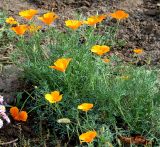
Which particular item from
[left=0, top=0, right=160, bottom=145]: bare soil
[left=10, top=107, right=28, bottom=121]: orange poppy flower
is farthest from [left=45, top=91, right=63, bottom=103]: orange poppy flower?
[left=0, top=0, right=160, bottom=145]: bare soil

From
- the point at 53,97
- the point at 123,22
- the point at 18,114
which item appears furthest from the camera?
the point at 123,22

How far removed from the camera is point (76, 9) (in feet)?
17.0

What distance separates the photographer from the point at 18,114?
3.53 metres

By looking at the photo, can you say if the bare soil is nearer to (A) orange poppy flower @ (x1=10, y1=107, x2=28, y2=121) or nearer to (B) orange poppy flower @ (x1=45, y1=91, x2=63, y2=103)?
(A) orange poppy flower @ (x1=10, y1=107, x2=28, y2=121)

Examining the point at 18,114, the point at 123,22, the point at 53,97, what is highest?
the point at 53,97

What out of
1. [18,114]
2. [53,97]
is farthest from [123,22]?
[53,97]

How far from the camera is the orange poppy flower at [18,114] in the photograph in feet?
11.4

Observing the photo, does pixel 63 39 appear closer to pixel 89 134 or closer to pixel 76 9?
pixel 89 134

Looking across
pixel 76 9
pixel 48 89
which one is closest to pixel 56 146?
pixel 48 89

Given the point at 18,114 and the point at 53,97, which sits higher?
the point at 53,97

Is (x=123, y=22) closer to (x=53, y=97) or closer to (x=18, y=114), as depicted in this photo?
(x=18, y=114)

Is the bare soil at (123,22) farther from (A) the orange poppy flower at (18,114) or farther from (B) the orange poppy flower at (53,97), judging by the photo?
(B) the orange poppy flower at (53,97)

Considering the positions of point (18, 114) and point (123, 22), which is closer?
point (18, 114)

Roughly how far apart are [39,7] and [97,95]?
202 centimetres
